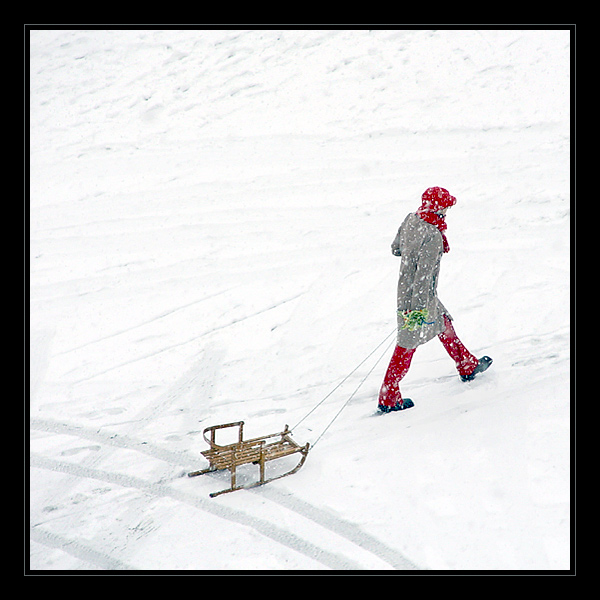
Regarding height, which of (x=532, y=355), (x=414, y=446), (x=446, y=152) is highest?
(x=446, y=152)

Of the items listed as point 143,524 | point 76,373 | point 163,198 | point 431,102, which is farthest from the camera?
point 431,102

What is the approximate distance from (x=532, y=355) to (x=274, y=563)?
3.35m

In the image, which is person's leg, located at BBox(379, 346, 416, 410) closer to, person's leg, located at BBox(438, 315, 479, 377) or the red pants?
the red pants

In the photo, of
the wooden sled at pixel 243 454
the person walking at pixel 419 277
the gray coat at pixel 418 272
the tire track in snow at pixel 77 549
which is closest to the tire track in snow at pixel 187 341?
the wooden sled at pixel 243 454

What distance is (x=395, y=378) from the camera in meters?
5.22

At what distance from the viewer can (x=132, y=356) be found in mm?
6520

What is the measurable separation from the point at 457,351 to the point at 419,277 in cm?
95

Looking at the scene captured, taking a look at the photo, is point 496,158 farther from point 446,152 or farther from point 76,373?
point 76,373

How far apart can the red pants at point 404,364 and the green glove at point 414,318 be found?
20 cm

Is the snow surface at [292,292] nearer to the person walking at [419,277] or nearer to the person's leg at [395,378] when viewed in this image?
the person's leg at [395,378]

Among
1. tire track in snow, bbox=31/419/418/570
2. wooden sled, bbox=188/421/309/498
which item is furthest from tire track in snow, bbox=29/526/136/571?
wooden sled, bbox=188/421/309/498

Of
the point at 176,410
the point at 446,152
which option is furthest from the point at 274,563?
the point at 446,152

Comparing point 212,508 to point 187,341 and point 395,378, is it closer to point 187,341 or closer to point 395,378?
point 395,378

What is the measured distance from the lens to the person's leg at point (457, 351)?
5445 millimetres
